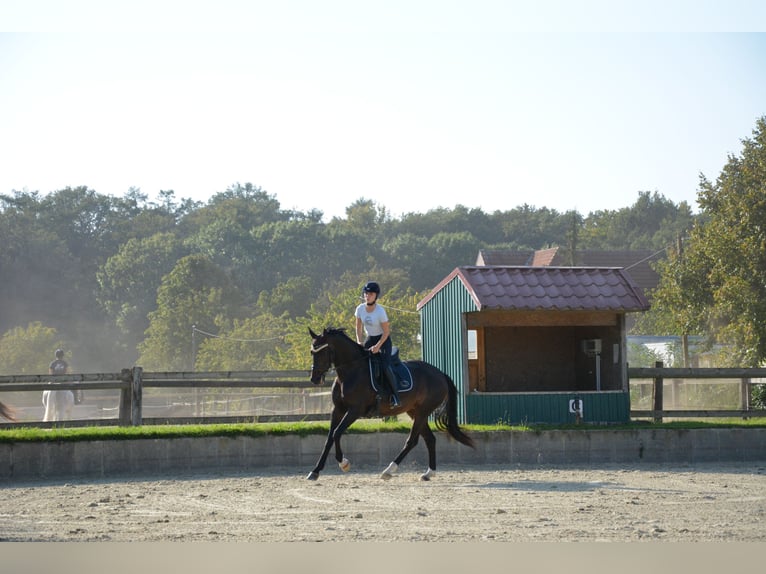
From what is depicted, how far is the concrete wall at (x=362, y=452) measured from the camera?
1451 cm

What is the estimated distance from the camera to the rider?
13703 mm

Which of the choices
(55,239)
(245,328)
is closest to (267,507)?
(245,328)

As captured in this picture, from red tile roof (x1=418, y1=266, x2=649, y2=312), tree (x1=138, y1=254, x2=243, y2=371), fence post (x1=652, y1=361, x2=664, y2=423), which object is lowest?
fence post (x1=652, y1=361, x2=664, y2=423)

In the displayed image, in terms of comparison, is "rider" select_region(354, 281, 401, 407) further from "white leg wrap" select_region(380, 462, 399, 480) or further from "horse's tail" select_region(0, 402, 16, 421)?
"horse's tail" select_region(0, 402, 16, 421)

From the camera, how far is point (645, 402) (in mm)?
33062

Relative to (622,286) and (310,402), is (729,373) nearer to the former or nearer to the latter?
(622,286)

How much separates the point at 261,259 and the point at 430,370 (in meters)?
76.0

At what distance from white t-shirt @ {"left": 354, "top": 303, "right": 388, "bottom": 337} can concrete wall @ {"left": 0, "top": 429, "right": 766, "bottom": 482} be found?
7.74 ft

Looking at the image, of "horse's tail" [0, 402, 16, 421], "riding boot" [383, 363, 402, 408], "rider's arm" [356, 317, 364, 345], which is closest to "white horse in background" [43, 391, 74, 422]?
"horse's tail" [0, 402, 16, 421]

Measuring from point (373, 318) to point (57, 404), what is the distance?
32.9 ft

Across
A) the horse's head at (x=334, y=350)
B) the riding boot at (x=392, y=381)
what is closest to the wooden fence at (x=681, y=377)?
the riding boot at (x=392, y=381)

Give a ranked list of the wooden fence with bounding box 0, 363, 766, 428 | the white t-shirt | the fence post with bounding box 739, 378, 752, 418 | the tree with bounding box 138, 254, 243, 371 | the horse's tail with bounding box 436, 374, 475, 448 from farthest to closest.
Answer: the tree with bounding box 138, 254, 243, 371 < the fence post with bounding box 739, 378, 752, 418 < the wooden fence with bounding box 0, 363, 766, 428 < the horse's tail with bounding box 436, 374, 475, 448 < the white t-shirt

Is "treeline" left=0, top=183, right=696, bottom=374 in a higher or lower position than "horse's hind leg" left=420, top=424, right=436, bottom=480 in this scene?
higher

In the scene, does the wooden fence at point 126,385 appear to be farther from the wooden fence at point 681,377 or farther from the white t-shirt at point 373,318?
the wooden fence at point 681,377
